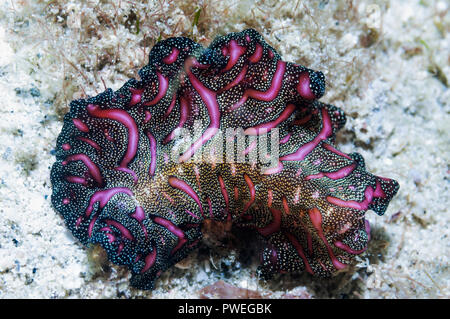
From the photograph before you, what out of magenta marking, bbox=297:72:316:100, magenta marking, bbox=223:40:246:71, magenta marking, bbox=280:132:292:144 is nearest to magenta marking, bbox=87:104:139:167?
magenta marking, bbox=223:40:246:71

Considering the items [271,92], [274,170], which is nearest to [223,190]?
[274,170]

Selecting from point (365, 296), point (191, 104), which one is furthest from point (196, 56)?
point (365, 296)

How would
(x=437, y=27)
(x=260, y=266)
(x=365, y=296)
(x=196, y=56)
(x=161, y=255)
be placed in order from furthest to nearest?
(x=437, y=27) < (x=365, y=296) < (x=260, y=266) < (x=161, y=255) < (x=196, y=56)

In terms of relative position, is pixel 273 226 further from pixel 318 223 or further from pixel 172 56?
pixel 172 56

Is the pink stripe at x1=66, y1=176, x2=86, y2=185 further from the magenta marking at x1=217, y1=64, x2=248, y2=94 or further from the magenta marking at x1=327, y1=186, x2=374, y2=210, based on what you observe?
the magenta marking at x1=327, y1=186, x2=374, y2=210

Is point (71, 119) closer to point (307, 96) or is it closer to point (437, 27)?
point (307, 96)
